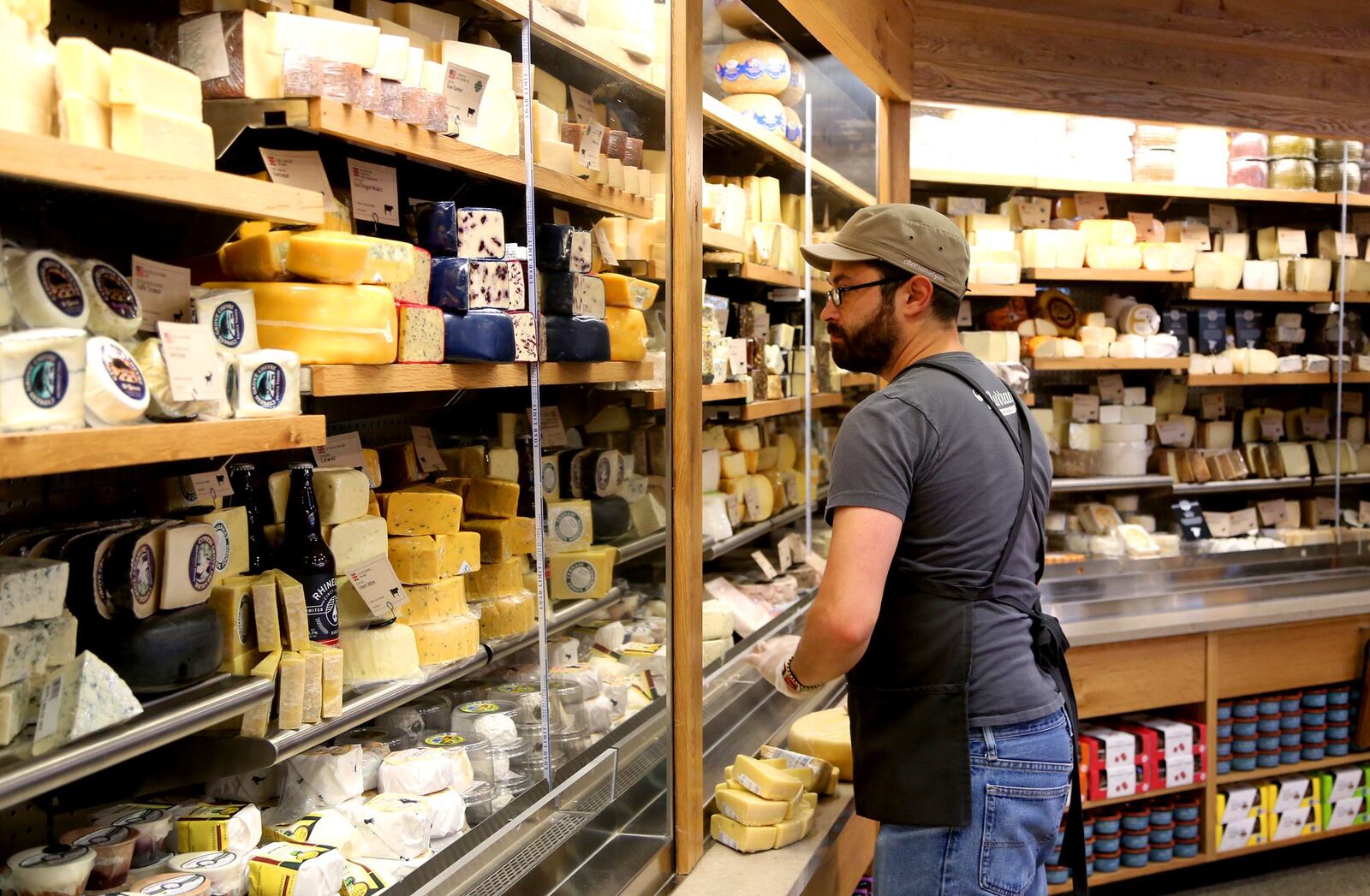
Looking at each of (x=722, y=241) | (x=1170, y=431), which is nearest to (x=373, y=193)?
(x=722, y=241)

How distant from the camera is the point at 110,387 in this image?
1115 millimetres

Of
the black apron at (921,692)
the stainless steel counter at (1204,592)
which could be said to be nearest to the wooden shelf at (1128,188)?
the stainless steel counter at (1204,592)

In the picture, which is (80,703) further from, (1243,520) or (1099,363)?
(1243,520)

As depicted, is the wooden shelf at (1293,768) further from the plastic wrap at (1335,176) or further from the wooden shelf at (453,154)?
the wooden shelf at (453,154)

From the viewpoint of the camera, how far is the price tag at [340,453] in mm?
1822

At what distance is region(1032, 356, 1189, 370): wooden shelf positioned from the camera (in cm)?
512

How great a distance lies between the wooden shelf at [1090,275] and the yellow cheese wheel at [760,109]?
6.46ft

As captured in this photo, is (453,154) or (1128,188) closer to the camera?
(453,154)

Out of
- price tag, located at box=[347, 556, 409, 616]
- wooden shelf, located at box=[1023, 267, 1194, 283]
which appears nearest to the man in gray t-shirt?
price tag, located at box=[347, 556, 409, 616]

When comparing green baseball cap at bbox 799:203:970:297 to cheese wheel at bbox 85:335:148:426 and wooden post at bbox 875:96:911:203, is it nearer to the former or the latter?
cheese wheel at bbox 85:335:148:426

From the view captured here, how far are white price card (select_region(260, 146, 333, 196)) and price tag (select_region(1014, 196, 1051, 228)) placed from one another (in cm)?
414

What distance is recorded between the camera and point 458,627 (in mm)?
1935

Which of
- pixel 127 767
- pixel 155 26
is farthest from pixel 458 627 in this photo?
pixel 155 26

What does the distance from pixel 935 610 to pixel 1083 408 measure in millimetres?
3687
